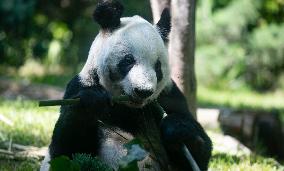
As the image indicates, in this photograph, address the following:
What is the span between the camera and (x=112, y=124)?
370 cm

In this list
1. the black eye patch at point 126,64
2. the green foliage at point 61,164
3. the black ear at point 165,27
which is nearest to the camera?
the green foliage at point 61,164

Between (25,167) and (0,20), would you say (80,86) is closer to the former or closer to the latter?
(25,167)

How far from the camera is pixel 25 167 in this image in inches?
173

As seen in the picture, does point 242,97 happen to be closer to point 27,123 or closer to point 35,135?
point 27,123

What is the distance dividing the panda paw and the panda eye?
0.18 metres

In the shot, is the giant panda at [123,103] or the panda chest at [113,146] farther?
the panda chest at [113,146]

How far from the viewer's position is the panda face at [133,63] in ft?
10.9

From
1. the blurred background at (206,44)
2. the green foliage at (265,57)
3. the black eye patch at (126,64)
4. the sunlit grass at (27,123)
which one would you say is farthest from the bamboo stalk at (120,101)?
the green foliage at (265,57)

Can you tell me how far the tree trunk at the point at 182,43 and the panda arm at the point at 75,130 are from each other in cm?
186

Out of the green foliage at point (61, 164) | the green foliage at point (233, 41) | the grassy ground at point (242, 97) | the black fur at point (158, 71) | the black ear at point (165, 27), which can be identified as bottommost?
the grassy ground at point (242, 97)

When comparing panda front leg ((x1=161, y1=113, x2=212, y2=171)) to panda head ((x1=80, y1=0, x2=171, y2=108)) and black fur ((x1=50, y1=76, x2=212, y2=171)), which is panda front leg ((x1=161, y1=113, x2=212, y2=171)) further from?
panda head ((x1=80, y1=0, x2=171, y2=108))

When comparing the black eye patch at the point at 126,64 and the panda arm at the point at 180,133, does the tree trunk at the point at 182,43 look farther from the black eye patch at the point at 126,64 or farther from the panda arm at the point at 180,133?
the black eye patch at the point at 126,64

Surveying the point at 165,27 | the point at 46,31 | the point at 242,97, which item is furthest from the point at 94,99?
the point at 46,31

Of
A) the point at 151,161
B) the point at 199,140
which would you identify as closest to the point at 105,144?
the point at 151,161
